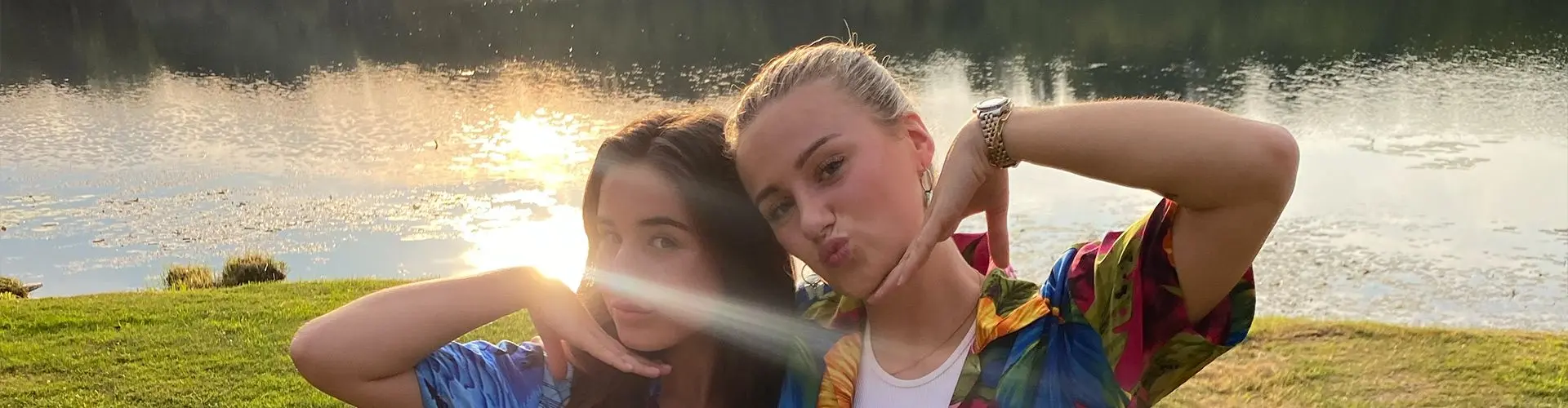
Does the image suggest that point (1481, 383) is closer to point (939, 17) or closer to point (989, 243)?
point (989, 243)

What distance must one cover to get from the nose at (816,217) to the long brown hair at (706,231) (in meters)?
0.34

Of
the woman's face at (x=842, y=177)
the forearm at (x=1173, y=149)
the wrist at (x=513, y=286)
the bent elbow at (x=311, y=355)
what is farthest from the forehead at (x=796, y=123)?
the bent elbow at (x=311, y=355)

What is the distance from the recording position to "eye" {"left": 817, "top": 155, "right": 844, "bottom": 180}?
5.84 ft

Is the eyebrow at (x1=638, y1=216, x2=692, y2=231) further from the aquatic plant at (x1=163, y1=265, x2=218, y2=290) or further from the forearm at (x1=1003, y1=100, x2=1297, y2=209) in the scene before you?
the aquatic plant at (x1=163, y1=265, x2=218, y2=290)

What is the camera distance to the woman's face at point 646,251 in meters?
2.01

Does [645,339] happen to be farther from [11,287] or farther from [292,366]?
[11,287]

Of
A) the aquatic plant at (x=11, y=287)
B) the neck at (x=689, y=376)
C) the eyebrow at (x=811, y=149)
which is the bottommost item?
the aquatic plant at (x=11, y=287)

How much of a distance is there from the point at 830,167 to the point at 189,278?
379 inches

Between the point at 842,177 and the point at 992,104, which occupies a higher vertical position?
the point at 992,104

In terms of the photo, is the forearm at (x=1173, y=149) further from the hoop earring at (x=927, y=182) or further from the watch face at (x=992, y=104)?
the hoop earring at (x=927, y=182)

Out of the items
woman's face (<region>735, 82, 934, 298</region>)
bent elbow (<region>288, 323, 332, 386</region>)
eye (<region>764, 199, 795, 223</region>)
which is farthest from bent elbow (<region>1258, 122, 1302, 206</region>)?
bent elbow (<region>288, 323, 332, 386</region>)

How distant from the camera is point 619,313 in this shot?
6.57ft

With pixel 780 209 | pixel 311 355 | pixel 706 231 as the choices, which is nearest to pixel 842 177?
pixel 780 209

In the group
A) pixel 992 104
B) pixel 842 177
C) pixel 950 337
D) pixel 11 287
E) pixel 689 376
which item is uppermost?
pixel 992 104
